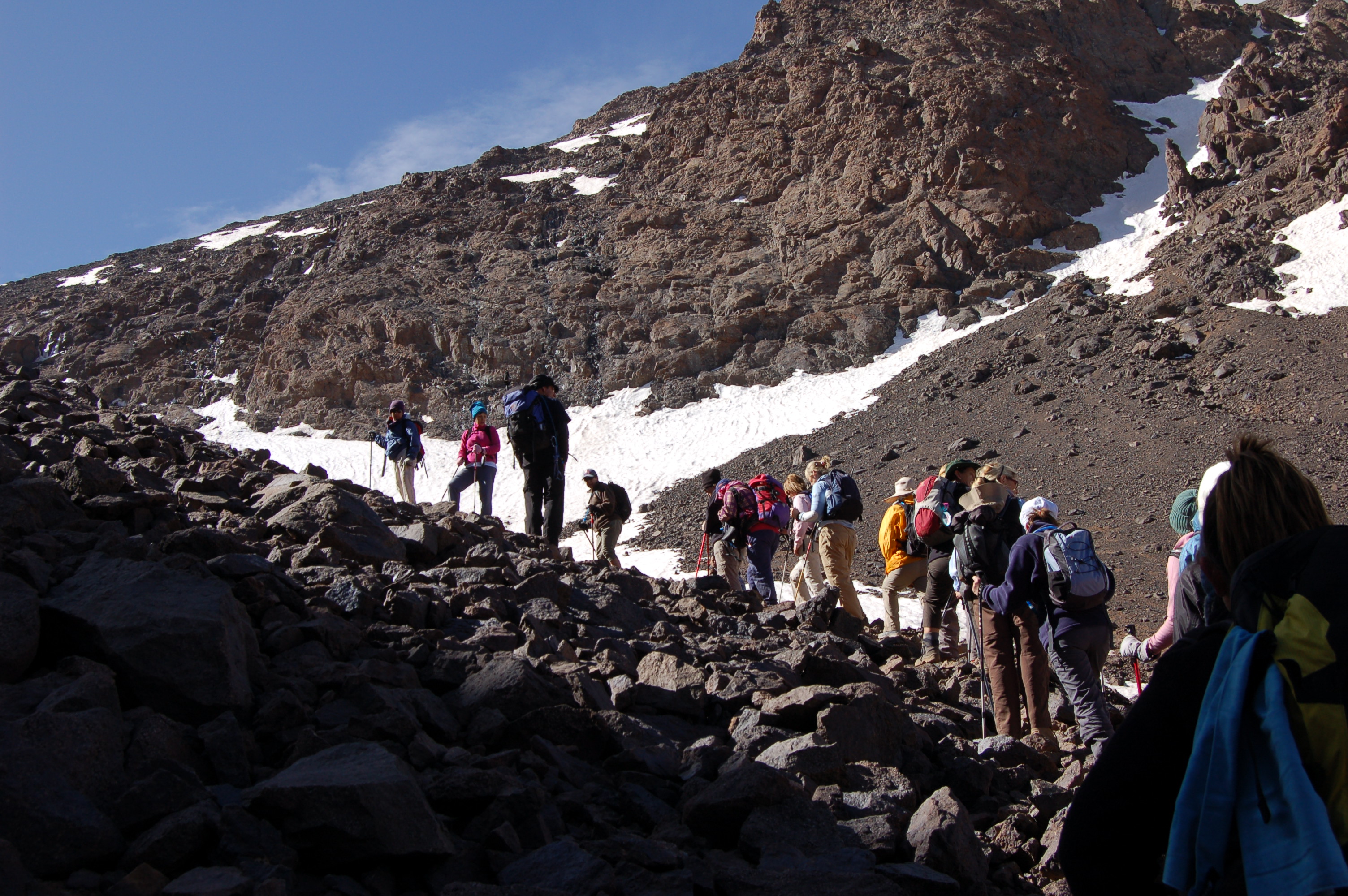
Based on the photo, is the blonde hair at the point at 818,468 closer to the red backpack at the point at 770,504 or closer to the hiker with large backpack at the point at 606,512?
the red backpack at the point at 770,504

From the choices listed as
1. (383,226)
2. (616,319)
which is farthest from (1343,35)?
(383,226)

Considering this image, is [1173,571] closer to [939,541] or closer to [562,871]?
[939,541]

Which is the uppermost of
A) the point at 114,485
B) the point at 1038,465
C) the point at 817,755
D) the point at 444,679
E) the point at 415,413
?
the point at 415,413

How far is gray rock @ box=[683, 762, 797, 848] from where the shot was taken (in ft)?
9.66

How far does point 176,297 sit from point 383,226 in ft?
41.2

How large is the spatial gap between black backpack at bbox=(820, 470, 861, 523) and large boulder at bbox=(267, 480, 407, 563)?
14.5 feet

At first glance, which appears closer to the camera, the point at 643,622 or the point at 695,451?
the point at 643,622

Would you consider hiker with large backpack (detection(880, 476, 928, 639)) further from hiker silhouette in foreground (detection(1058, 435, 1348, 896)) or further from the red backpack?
hiker silhouette in foreground (detection(1058, 435, 1348, 896))

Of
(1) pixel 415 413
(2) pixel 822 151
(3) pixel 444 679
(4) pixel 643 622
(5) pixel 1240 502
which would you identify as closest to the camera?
(5) pixel 1240 502

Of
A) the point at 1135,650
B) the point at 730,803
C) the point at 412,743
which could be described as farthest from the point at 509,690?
the point at 1135,650

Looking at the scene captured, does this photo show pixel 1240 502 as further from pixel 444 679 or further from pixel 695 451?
pixel 695 451

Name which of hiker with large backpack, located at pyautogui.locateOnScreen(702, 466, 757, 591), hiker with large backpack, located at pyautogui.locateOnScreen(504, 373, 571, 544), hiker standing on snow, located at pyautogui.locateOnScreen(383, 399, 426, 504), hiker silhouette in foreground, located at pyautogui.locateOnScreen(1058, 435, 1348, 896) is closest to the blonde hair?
hiker with large backpack, located at pyautogui.locateOnScreen(702, 466, 757, 591)

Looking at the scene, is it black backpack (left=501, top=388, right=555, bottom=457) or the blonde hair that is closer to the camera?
black backpack (left=501, top=388, right=555, bottom=457)

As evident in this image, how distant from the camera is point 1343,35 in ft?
175
